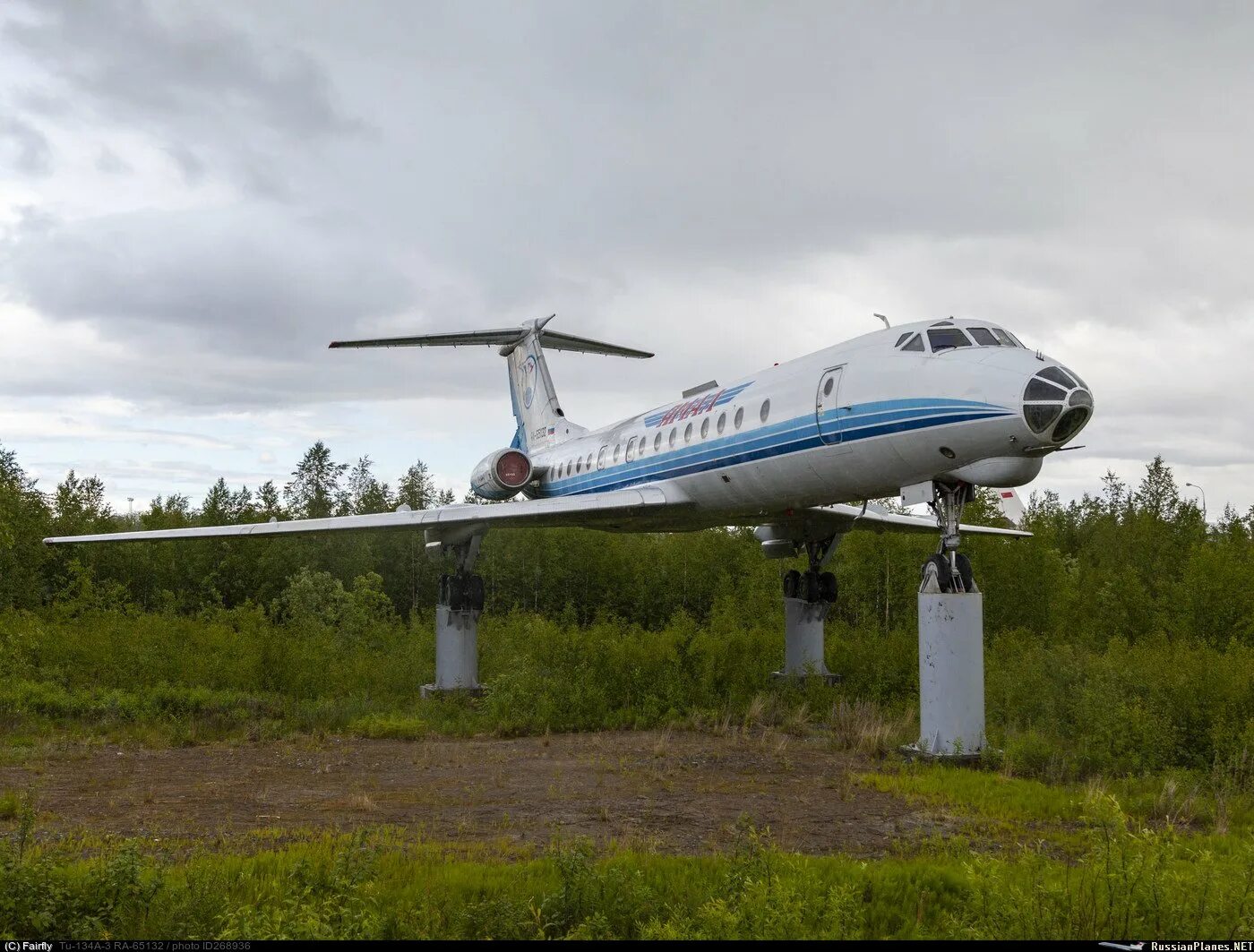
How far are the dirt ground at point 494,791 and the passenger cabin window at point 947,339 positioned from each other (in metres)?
4.89

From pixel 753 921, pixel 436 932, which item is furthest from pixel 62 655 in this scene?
pixel 753 921

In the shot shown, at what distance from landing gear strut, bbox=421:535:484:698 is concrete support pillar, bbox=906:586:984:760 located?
28.6 ft

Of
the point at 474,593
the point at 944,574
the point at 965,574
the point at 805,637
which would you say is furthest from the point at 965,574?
the point at 474,593

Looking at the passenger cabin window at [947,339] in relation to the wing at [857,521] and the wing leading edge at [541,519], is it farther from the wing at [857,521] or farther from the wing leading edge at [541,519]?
the wing at [857,521]

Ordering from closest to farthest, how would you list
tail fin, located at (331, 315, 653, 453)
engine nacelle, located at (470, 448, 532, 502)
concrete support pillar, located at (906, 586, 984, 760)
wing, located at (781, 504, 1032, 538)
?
concrete support pillar, located at (906, 586, 984, 760), wing, located at (781, 504, 1032, 538), engine nacelle, located at (470, 448, 532, 502), tail fin, located at (331, 315, 653, 453)

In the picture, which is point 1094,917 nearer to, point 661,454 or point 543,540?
point 661,454

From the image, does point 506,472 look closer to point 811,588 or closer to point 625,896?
point 811,588

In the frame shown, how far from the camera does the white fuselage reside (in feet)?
34.2

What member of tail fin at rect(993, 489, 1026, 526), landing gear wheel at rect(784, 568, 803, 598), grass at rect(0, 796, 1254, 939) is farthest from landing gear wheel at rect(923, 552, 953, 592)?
tail fin at rect(993, 489, 1026, 526)

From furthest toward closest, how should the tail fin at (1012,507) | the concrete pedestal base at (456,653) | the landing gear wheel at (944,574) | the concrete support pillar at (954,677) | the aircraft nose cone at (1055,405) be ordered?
the tail fin at (1012,507), the concrete pedestal base at (456,653), the landing gear wheel at (944,574), the concrete support pillar at (954,677), the aircraft nose cone at (1055,405)

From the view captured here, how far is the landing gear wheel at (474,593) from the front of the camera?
17.5m

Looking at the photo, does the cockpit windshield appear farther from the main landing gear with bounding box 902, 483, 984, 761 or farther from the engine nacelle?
the engine nacelle

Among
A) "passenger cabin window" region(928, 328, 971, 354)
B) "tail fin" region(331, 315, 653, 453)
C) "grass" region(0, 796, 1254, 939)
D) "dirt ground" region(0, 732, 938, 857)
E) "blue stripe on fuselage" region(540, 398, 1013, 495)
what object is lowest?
"dirt ground" region(0, 732, 938, 857)

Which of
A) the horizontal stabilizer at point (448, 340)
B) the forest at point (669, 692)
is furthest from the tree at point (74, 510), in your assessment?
the horizontal stabilizer at point (448, 340)
